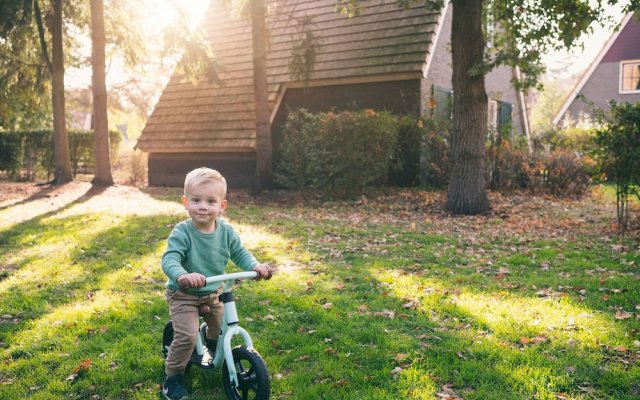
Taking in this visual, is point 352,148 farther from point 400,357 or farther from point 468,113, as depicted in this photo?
point 400,357

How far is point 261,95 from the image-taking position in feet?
49.2

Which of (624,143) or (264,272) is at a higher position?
(624,143)

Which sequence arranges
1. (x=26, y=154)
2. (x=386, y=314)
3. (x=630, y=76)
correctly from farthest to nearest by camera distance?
(x=630, y=76) → (x=26, y=154) → (x=386, y=314)

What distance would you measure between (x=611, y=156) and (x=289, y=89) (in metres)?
11.2

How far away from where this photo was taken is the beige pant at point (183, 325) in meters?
3.62

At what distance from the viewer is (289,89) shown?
1830cm

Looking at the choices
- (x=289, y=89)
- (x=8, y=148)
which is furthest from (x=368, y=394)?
(x=8, y=148)

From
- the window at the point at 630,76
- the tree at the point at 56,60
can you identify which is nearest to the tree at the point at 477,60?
the tree at the point at 56,60

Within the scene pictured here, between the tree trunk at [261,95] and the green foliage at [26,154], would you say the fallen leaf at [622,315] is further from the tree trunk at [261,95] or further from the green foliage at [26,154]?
the green foliage at [26,154]

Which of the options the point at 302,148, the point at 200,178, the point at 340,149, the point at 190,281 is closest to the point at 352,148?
the point at 340,149

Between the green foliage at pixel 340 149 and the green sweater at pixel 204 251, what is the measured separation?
9.44 metres

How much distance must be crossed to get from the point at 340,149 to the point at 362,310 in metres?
7.97

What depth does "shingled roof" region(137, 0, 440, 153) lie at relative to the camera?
16.1 meters

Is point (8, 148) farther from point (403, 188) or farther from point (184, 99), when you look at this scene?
point (403, 188)
